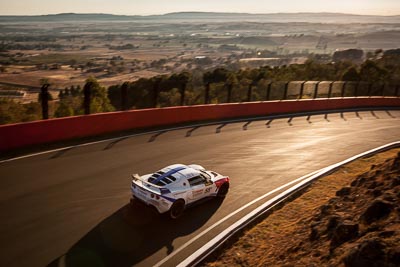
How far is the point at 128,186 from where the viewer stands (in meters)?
11.0

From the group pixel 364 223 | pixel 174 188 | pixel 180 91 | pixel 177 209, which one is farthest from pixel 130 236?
pixel 180 91

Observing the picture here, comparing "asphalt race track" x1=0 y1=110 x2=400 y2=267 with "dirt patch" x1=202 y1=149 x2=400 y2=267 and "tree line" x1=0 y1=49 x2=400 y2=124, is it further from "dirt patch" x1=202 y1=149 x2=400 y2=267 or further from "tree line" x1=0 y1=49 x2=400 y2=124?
"tree line" x1=0 y1=49 x2=400 y2=124

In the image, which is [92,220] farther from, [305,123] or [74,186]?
[305,123]

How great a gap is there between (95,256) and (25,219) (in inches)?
86.6

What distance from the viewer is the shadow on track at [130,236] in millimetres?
7637

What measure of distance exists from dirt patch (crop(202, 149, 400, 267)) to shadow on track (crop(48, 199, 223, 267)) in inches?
47.2

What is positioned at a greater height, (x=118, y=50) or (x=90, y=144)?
(x=90, y=144)

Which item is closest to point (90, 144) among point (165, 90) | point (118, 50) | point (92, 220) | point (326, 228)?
point (92, 220)

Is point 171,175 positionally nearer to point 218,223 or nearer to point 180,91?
point 218,223

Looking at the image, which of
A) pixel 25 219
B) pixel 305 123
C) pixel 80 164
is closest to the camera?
pixel 25 219

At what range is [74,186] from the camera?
1075 cm

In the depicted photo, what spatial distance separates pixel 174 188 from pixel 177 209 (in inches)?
20.1

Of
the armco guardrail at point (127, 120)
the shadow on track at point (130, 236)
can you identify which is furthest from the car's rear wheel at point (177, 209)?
the armco guardrail at point (127, 120)

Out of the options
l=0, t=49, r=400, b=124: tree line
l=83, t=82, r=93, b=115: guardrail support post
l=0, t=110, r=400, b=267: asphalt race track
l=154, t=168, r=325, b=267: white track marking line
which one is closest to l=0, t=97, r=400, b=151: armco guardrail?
l=83, t=82, r=93, b=115: guardrail support post
